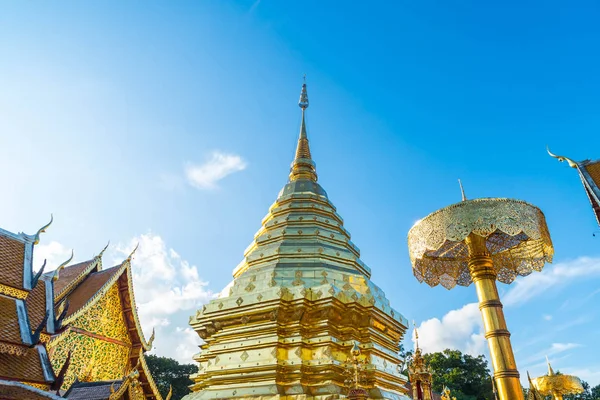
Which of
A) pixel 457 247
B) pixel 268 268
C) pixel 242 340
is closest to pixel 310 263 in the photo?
pixel 268 268

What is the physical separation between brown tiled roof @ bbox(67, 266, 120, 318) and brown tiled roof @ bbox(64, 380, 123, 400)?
2.16 meters

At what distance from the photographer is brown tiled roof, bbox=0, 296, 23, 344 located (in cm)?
680

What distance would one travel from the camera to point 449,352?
97.6ft

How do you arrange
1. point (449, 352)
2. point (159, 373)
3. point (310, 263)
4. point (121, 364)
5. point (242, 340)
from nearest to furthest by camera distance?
point (242, 340) → point (310, 263) → point (121, 364) → point (159, 373) → point (449, 352)

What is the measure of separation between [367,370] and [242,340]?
1.63 metres

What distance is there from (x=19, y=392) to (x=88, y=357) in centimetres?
567

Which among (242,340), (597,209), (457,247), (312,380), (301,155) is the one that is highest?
(301,155)

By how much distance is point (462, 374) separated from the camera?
28359 mm

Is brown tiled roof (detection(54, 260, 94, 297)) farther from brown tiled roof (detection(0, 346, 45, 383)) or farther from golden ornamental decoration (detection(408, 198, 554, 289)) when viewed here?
golden ornamental decoration (detection(408, 198, 554, 289))

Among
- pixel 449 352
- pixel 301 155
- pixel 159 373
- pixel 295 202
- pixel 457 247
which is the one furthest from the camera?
pixel 449 352

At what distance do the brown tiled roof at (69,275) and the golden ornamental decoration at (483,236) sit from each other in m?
9.89

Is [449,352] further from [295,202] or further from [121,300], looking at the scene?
[295,202]

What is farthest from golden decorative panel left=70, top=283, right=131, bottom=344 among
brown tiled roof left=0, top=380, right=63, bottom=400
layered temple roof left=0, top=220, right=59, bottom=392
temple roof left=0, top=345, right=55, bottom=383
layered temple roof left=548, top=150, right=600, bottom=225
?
layered temple roof left=548, top=150, right=600, bottom=225

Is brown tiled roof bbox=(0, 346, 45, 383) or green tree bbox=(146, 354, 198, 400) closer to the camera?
brown tiled roof bbox=(0, 346, 45, 383)
